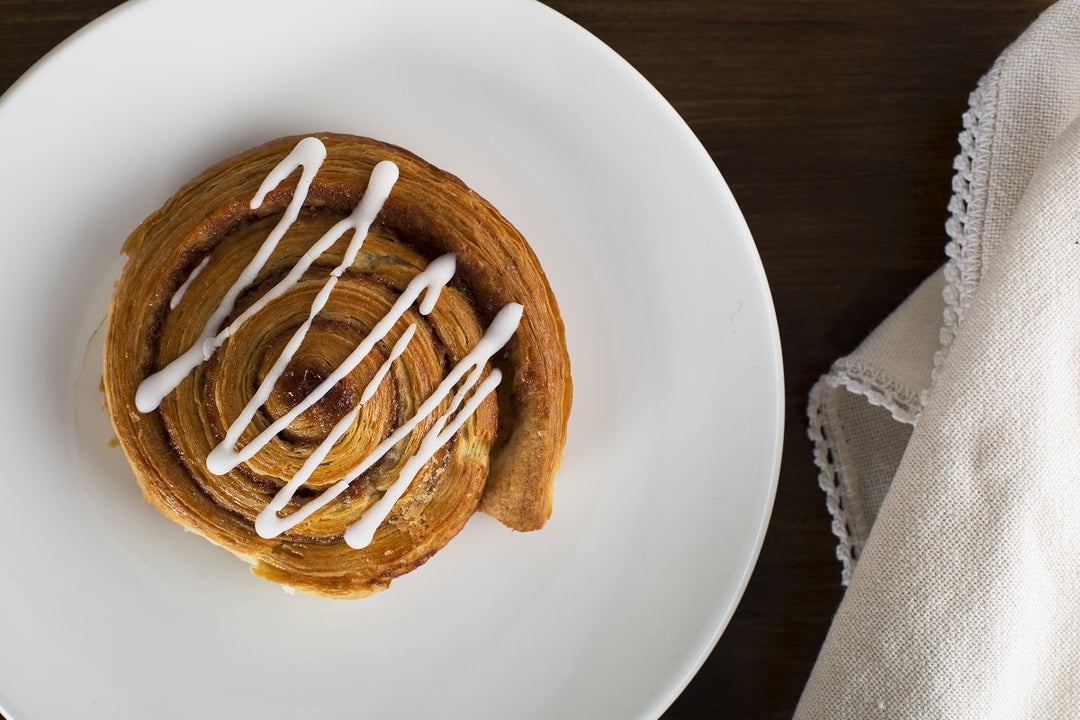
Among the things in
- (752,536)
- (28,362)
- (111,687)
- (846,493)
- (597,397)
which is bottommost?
(846,493)

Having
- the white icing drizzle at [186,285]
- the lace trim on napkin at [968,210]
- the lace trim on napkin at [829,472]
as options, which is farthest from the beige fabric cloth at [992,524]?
the white icing drizzle at [186,285]

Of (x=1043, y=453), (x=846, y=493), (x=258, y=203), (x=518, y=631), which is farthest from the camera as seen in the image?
(x=846, y=493)

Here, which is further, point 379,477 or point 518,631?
point 518,631

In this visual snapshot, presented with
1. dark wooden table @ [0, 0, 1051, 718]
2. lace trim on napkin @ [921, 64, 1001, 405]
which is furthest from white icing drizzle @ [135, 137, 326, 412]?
lace trim on napkin @ [921, 64, 1001, 405]

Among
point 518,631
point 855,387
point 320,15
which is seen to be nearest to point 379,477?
point 518,631

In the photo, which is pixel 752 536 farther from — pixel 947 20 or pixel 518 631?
pixel 947 20
